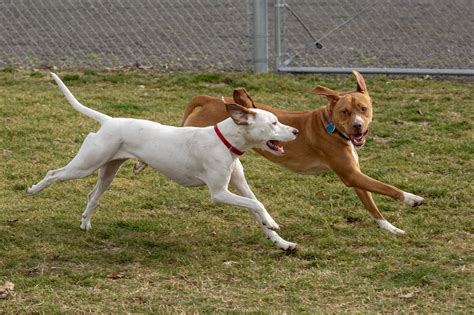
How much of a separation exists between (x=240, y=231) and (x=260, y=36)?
443 cm

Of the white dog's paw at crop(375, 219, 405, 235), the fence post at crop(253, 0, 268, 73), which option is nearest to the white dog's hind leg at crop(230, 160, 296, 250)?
the white dog's paw at crop(375, 219, 405, 235)

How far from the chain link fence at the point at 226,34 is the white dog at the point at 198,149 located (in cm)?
456

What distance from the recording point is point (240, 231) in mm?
6441

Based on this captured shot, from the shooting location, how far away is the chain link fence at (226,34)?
11.0 meters

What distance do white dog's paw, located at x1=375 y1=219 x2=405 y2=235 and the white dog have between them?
0.72 metres

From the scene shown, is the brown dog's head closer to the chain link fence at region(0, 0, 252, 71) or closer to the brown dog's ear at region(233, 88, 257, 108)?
the brown dog's ear at region(233, 88, 257, 108)

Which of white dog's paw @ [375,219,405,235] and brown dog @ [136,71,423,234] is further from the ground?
brown dog @ [136,71,423,234]

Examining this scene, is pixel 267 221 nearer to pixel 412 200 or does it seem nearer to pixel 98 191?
pixel 412 200

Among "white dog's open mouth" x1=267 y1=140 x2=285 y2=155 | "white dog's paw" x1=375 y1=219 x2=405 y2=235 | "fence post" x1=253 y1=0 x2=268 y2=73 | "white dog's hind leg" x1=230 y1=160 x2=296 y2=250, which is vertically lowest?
"fence post" x1=253 y1=0 x2=268 y2=73

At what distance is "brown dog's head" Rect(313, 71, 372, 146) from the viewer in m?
6.47

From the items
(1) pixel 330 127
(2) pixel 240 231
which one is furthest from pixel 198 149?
(1) pixel 330 127

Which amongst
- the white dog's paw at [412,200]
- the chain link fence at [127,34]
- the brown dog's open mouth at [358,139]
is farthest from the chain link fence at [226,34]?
the white dog's paw at [412,200]

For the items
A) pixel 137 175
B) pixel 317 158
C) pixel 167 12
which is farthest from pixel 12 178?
pixel 167 12

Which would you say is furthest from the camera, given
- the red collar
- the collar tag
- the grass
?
the collar tag
